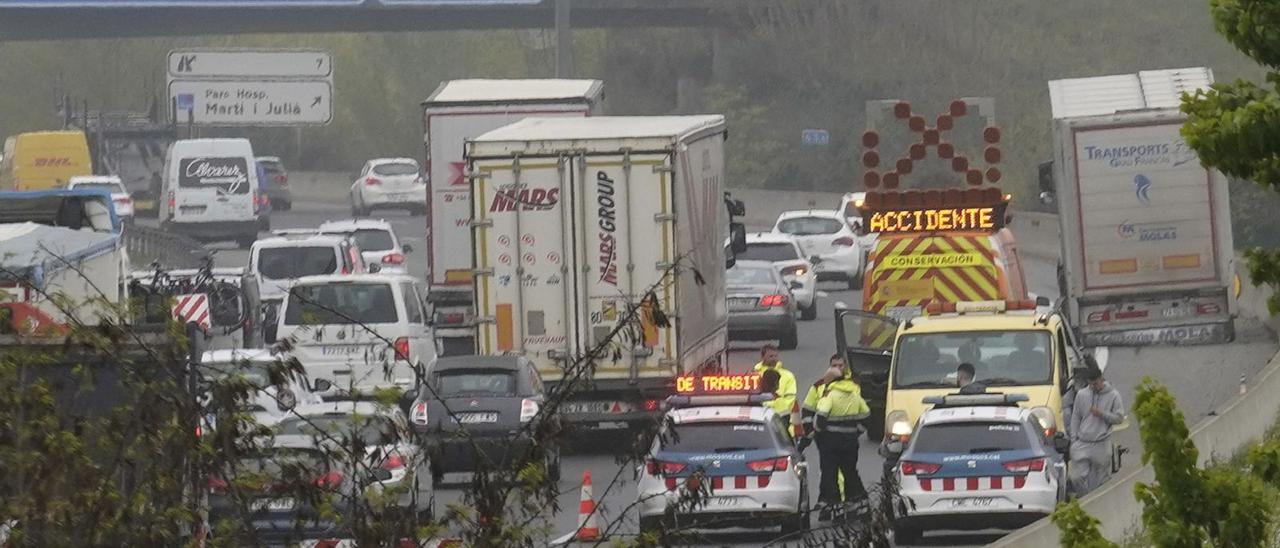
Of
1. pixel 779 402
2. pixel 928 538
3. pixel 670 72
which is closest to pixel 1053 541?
pixel 928 538

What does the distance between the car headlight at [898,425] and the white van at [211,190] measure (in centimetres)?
3120

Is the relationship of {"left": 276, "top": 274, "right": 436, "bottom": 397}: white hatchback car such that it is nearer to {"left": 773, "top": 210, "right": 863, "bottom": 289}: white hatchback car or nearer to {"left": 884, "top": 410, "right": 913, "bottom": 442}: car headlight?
{"left": 884, "top": 410, "right": 913, "bottom": 442}: car headlight

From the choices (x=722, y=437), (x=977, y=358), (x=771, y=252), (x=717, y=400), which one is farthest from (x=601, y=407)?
(x=771, y=252)

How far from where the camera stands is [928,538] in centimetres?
2072

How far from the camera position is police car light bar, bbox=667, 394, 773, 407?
21.0 m

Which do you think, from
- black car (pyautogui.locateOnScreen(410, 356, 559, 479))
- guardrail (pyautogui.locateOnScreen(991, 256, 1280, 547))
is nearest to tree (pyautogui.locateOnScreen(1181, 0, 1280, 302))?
guardrail (pyautogui.locateOnScreen(991, 256, 1280, 547))

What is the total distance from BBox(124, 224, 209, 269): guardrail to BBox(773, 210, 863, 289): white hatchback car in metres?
10.5

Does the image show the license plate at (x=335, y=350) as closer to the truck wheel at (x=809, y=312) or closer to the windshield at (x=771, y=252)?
the windshield at (x=771, y=252)

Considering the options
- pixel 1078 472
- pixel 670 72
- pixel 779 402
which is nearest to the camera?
pixel 1078 472

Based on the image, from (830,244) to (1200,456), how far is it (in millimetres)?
23775

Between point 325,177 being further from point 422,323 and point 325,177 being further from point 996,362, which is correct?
point 996,362

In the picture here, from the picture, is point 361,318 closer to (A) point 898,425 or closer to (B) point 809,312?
(A) point 898,425

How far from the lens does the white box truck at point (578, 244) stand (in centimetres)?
2570

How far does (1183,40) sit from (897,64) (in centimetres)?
757
